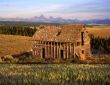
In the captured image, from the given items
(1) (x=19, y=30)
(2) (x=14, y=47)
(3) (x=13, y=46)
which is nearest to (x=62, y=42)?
(2) (x=14, y=47)

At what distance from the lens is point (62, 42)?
51406mm

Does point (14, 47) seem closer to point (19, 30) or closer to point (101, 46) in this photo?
point (101, 46)

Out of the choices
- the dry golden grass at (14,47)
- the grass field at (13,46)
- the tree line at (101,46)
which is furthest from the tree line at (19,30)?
the tree line at (101,46)

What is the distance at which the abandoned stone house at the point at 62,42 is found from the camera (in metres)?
50.6

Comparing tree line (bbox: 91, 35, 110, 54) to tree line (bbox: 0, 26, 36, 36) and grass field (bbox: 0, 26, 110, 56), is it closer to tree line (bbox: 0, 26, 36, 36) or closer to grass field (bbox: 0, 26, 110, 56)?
grass field (bbox: 0, 26, 110, 56)

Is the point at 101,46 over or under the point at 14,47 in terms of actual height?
over

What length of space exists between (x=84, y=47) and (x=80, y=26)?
10.6ft

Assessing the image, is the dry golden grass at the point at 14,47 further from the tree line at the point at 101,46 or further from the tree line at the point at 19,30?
the tree line at the point at 19,30

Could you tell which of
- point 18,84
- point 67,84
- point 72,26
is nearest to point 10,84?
point 18,84

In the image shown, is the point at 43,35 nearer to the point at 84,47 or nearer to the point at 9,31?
the point at 84,47

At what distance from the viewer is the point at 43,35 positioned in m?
53.9

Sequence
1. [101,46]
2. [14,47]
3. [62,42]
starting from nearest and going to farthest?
[62,42] < [101,46] < [14,47]

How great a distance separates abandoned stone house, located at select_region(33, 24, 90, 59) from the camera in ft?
166

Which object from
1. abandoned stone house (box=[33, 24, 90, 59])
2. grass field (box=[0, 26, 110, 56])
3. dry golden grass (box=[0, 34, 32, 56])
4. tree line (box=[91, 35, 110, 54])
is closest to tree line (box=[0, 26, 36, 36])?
grass field (box=[0, 26, 110, 56])
